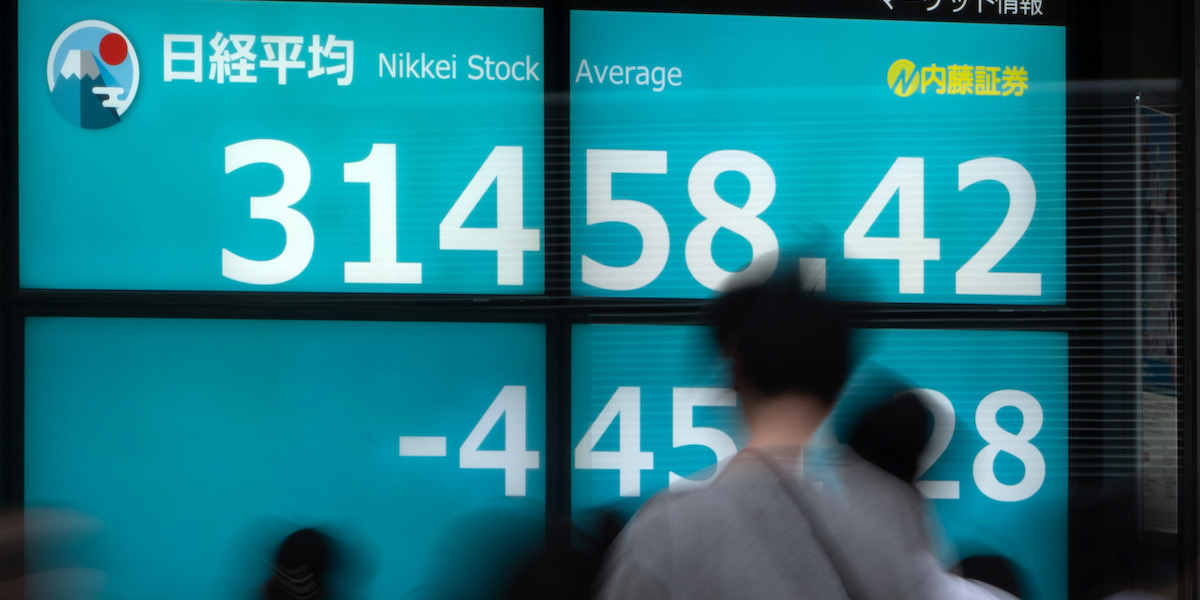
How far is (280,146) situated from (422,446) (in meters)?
1.09

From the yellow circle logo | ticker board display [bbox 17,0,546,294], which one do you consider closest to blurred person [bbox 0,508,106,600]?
ticker board display [bbox 17,0,546,294]

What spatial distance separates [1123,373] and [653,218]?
166cm

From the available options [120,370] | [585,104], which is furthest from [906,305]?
[120,370]

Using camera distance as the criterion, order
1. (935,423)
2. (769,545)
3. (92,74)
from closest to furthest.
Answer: (769,545) < (92,74) < (935,423)

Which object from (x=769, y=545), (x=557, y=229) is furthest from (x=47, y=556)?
(x=769, y=545)

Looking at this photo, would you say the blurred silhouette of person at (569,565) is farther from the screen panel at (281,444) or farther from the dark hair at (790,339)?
the dark hair at (790,339)

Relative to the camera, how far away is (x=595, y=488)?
103 inches

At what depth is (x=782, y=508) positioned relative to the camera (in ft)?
4.04

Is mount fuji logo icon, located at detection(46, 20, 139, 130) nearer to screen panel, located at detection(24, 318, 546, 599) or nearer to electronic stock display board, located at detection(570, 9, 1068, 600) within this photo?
screen panel, located at detection(24, 318, 546, 599)

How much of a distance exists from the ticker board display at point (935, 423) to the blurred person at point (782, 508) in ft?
3.97

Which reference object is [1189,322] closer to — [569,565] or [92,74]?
[569,565]

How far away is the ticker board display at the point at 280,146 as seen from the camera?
254 centimetres

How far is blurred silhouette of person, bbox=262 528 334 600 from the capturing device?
2.58 m

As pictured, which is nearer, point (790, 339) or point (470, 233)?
point (790, 339)
